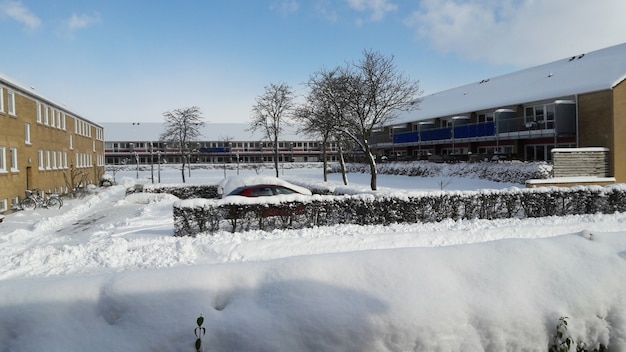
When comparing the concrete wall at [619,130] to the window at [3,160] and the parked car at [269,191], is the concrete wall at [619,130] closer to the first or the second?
the parked car at [269,191]

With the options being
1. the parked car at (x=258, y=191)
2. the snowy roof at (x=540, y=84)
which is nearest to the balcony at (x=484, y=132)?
the snowy roof at (x=540, y=84)

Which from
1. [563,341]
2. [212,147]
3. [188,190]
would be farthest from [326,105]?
[212,147]

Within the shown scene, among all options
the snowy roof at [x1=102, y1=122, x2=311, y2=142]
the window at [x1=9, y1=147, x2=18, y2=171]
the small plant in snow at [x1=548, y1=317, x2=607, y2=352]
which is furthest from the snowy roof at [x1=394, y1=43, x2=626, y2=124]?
the snowy roof at [x1=102, y1=122, x2=311, y2=142]

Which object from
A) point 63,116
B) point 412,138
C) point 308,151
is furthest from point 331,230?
point 308,151

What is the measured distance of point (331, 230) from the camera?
1313cm

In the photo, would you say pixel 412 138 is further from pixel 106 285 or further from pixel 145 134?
pixel 145 134

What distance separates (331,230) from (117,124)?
8076 cm

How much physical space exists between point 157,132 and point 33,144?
Answer: 187 ft

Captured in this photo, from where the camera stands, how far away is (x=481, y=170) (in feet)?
93.6

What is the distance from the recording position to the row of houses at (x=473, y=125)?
2372cm

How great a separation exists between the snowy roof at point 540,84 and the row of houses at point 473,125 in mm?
98

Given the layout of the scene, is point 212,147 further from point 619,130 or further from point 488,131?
point 619,130

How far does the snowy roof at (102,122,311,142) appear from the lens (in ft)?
262

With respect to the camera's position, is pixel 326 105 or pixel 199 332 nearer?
pixel 199 332
